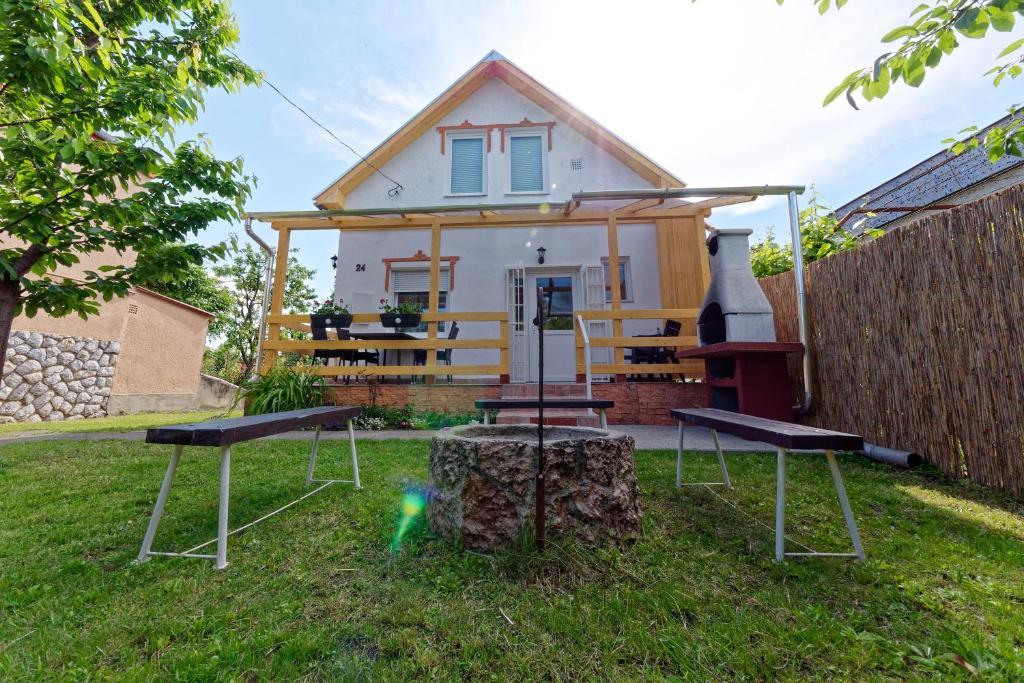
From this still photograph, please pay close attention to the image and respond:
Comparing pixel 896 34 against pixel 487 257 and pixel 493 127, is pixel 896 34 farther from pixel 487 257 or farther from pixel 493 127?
pixel 493 127

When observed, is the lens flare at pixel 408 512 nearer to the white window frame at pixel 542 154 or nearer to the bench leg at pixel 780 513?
the bench leg at pixel 780 513

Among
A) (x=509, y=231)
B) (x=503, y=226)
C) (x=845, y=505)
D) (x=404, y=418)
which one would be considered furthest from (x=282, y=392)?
(x=845, y=505)

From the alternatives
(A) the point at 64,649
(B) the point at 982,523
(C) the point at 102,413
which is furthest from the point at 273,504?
(C) the point at 102,413

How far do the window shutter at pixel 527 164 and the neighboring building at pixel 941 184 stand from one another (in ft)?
21.3

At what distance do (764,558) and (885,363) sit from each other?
3129mm

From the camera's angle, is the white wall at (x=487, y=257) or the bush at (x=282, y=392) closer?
the bush at (x=282, y=392)

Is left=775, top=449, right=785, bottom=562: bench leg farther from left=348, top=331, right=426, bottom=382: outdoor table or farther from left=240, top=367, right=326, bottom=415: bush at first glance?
left=240, top=367, right=326, bottom=415: bush

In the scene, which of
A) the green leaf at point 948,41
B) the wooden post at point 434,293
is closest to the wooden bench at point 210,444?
the green leaf at point 948,41

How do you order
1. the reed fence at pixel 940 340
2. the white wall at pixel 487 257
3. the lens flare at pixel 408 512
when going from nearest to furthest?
the lens flare at pixel 408 512 → the reed fence at pixel 940 340 → the white wall at pixel 487 257

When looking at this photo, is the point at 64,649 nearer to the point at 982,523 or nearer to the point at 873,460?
the point at 982,523

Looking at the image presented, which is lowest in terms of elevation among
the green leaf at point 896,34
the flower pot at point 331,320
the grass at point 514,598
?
the grass at point 514,598

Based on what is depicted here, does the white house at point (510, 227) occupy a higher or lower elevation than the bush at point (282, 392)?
higher

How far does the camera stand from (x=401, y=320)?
252 inches

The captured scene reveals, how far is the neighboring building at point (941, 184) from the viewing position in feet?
27.9
